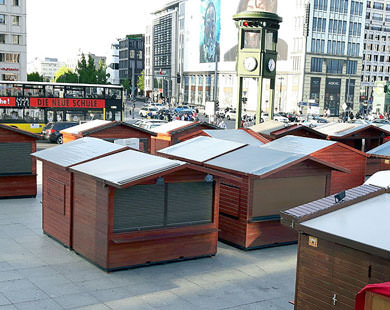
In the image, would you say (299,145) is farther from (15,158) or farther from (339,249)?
(15,158)

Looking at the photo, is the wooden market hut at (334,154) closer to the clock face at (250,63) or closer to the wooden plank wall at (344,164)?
the wooden plank wall at (344,164)

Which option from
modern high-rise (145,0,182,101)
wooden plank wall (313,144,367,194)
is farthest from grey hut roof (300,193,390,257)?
modern high-rise (145,0,182,101)

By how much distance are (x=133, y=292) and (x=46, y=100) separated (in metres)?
35.0

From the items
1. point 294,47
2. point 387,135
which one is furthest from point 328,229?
point 294,47

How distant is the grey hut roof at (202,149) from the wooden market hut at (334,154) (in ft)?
6.07

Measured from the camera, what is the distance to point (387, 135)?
30.8 metres

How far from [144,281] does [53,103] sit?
3455 cm

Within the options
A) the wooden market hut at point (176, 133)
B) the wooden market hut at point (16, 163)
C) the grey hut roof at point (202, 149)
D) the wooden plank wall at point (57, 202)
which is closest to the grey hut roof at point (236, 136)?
the wooden market hut at point (176, 133)

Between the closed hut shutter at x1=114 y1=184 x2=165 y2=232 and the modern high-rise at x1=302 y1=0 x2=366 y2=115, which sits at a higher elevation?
the modern high-rise at x1=302 y1=0 x2=366 y2=115

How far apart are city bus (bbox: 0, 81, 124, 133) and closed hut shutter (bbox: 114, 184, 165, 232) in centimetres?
3204

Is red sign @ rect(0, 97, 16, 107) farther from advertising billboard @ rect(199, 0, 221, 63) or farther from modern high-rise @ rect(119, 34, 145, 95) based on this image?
modern high-rise @ rect(119, 34, 145, 95)

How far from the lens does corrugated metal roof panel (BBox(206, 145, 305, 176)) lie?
1586 cm

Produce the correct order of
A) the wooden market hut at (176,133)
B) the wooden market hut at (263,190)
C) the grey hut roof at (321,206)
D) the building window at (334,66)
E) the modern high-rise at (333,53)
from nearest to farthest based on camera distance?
the grey hut roof at (321,206), the wooden market hut at (263,190), the wooden market hut at (176,133), the modern high-rise at (333,53), the building window at (334,66)

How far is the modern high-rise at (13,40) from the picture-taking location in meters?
89.5
